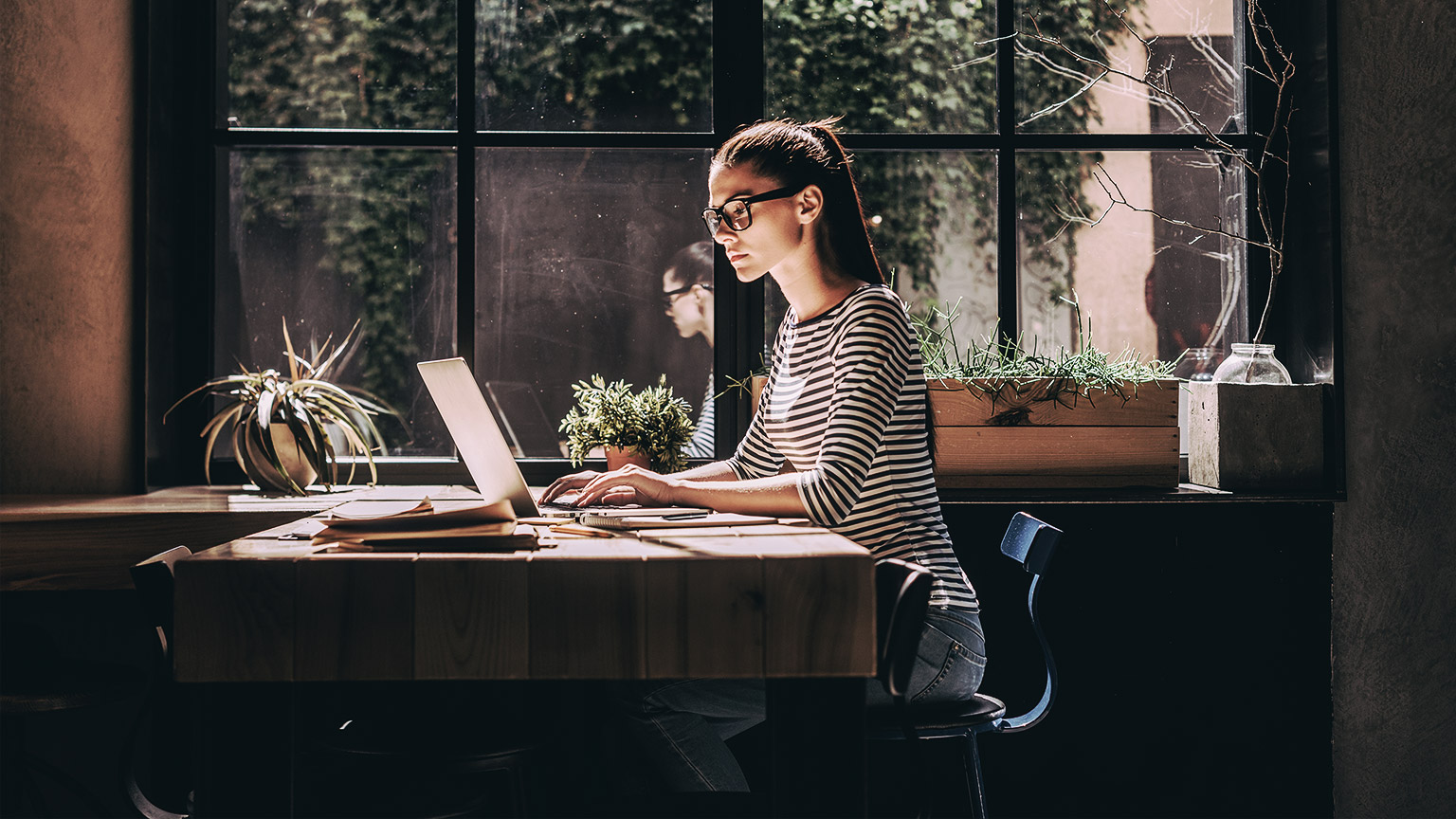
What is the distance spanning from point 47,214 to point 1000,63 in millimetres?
2671

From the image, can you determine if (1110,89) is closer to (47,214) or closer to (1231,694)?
(1231,694)

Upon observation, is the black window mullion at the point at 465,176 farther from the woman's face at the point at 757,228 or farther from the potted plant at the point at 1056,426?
the potted plant at the point at 1056,426

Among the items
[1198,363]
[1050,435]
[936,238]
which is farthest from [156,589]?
[1198,363]

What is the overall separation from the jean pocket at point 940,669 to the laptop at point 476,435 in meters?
0.50

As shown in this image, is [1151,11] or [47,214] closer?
[47,214]

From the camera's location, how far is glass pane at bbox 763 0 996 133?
2873 mm

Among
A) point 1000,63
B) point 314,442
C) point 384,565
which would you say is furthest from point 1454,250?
point 314,442

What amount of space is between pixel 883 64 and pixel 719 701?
196 centimetres

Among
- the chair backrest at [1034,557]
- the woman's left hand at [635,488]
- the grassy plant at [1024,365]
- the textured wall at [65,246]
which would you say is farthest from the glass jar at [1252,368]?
the textured wall at [65,246]

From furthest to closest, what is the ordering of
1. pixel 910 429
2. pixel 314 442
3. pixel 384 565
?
1. pixel 314 442
2. pixel 910 429
3. pixel 384 565

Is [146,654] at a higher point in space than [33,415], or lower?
lower

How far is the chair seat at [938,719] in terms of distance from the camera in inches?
67.3

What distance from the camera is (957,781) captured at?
2645 millimetres

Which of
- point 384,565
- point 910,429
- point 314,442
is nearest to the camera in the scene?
point 384,565
